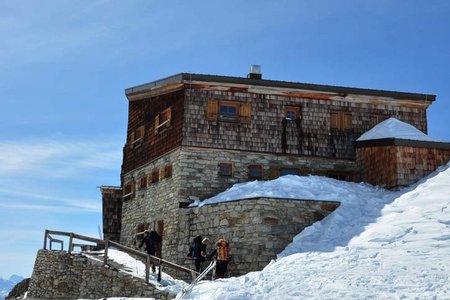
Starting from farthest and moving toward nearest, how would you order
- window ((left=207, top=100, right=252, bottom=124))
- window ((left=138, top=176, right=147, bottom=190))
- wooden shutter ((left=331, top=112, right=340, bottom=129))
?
1. window ((left=138, top=176, right=147, bottom=190))
2. wooden shutter ((left=331, top=112, right=340, bottom=129))
3. window ((left=207, top=100, right=252, bottom=124))

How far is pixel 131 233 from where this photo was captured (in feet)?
95.5

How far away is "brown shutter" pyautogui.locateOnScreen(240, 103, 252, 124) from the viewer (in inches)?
1024

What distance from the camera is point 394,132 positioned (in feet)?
83.8

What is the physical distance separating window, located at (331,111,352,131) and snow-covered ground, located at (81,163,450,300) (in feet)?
11.8

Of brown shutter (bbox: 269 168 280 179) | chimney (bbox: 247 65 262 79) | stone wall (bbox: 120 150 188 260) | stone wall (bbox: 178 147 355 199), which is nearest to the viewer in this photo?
stone wall (bbox: 120 150 188 260)

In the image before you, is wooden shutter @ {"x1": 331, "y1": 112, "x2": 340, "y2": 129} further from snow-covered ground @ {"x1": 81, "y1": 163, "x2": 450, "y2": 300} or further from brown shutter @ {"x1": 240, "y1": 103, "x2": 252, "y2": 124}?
brown shutter @ {"x1": 240, "y1": 103, "x2": 252, "y2": 124}

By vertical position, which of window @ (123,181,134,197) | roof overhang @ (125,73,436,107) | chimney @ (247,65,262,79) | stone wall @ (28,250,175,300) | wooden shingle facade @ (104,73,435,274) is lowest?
stone wall @ (28,250,175,300)

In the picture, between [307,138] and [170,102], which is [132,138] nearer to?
[170,102]

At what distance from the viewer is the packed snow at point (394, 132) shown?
25000mm

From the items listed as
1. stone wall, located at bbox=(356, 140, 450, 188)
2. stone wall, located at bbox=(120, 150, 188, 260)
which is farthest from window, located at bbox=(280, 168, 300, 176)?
stone wall, located at bbox=(120, 150, 188, 260)

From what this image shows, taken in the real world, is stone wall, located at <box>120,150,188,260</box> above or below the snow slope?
above

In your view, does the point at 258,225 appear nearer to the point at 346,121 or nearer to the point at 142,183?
the point at 346,121

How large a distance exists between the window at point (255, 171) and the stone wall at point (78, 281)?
309 inches

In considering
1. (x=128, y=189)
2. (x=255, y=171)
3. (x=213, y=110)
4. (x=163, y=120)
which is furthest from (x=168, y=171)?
(x=128, y=189)
